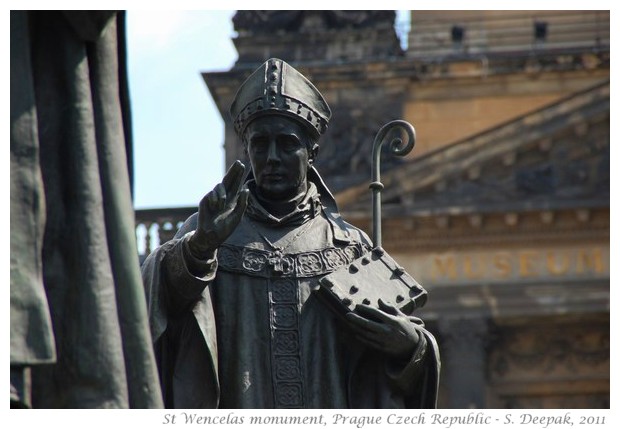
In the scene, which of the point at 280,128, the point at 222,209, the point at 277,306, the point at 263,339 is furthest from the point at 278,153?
the point at 222,209

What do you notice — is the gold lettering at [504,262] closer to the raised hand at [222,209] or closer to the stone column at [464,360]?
the stone column at [464,360]

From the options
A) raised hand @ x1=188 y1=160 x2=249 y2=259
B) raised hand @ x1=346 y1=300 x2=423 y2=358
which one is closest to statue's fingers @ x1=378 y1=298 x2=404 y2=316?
raised hand @ x1=346 y1=300 x2=423 y2=358

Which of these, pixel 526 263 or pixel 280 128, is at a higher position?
pixel 280 128

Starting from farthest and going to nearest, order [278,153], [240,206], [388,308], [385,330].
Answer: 1. [278,153]
2. [388,308]
3. [385,330]
4. [240,206]

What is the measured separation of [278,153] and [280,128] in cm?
7

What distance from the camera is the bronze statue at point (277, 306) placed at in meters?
6.79

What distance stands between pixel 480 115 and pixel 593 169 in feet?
12.5

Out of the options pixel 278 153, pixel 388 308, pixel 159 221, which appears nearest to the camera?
pixel 388 308

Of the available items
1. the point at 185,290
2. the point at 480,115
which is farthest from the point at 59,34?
the point at 480,115

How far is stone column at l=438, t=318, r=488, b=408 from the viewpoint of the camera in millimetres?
39281

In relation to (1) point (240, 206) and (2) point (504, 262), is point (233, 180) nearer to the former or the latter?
(1) point (240, 206)

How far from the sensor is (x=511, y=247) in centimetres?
4044

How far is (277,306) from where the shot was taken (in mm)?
6977

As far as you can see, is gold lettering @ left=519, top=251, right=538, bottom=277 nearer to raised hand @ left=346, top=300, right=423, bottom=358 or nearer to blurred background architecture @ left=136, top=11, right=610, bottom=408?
blurred background architecture @ left=136, top=11, right=610, bottom=408
